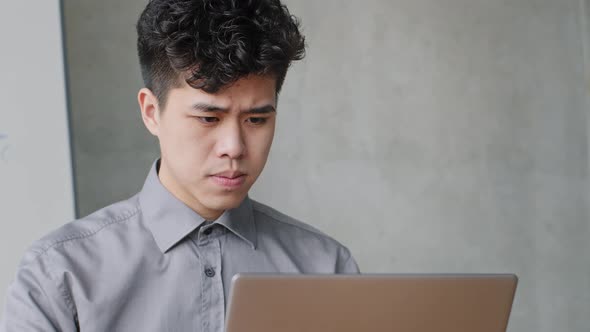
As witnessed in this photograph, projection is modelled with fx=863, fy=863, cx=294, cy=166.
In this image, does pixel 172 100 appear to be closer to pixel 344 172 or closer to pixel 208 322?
pixel 208 322

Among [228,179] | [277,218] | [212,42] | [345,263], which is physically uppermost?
[212,42]

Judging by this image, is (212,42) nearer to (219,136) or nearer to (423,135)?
(219,136)

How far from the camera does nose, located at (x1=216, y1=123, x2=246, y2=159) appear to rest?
1.58m

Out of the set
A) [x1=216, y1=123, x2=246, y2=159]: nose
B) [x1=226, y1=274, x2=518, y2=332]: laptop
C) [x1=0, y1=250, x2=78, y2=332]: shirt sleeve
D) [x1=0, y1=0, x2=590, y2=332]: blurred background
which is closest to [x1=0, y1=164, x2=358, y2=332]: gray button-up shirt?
[x1=0, y1=250, x2=78, y2=332]: shirt sleeve

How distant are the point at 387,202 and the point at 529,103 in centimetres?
87

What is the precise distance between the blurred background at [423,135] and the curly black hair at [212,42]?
180 cm

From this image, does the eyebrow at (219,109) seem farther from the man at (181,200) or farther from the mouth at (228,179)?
the mouth at (228,179)

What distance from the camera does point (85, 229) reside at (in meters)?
1.69

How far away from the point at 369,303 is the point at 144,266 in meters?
0.57

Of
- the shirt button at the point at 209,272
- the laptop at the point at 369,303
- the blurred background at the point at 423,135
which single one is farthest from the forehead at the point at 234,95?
the blurred background at the point at 423,135

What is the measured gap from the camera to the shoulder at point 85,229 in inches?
63.7

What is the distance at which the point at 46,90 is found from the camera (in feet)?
8.79

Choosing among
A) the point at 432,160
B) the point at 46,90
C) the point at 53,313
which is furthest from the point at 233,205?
the point at 432,160

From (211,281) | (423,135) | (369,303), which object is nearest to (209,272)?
(211,281)
